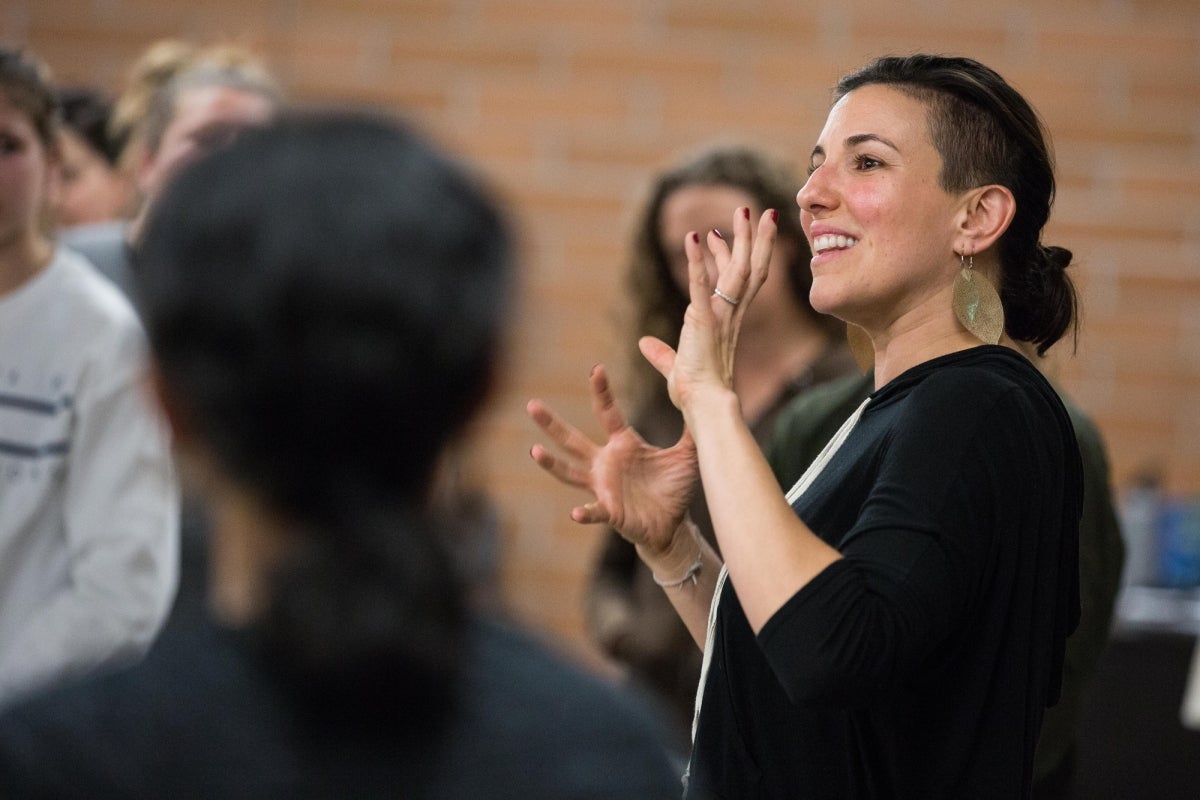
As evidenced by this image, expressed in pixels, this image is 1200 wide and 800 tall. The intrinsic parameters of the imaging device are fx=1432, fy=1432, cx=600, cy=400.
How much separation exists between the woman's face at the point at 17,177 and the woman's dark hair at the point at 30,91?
0.04 feet

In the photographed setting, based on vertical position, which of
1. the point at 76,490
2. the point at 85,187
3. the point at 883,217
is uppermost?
the point at 883,217

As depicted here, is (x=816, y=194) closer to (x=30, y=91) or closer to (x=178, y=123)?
(x=30, y=91)

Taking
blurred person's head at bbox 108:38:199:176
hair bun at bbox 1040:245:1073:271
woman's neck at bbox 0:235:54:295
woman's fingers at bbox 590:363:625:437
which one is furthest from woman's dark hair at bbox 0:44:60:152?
hair bun at bbox 1040:245:1073:271

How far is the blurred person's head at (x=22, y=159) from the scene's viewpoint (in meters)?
2.03

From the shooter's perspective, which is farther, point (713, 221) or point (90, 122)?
point (90, 122)

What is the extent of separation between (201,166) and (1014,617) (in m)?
0.84

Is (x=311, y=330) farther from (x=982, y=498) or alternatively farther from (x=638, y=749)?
(x=982, y=498)

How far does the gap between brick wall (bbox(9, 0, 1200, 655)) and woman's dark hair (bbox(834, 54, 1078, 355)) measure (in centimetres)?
250

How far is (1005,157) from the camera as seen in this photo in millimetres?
1444

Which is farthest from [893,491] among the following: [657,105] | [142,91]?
[657,105]

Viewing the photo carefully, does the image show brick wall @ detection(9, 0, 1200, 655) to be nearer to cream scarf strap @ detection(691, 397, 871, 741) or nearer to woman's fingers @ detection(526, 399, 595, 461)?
woman's fingers @ detection(526, 399, 595, 461)

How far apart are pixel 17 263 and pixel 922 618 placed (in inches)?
56.5

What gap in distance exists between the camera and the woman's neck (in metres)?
2.03

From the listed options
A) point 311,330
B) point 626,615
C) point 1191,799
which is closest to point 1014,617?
point 311,330
